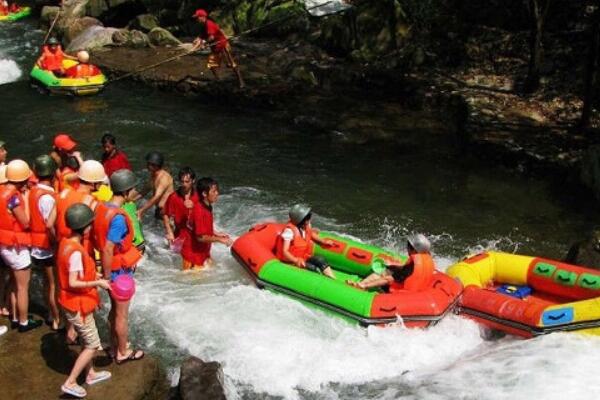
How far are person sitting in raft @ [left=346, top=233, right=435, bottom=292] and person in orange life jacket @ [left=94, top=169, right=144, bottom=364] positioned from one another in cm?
288

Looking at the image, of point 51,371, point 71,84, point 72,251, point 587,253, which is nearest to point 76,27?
point 71,84

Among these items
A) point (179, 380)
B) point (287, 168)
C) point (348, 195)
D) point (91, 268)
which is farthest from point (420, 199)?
point (91, 268)

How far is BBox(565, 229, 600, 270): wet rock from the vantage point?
27.6 feet

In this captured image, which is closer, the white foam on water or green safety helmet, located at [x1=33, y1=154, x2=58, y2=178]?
green safety helmet, located at [x1=33, y1=154, x2=58, y2=178]

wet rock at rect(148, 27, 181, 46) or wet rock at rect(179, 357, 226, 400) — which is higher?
wet rock at rect(148, 27, 181, 46)

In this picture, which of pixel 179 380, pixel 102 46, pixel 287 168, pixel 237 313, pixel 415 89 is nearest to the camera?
pixel 179 380

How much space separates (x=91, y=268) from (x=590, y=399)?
15.0ft

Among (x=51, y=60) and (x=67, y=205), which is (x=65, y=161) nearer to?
(x=67, y=205)

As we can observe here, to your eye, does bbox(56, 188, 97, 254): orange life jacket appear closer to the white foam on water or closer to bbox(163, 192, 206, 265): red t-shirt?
bbox(163, 192, 206, 265): red t-shirt

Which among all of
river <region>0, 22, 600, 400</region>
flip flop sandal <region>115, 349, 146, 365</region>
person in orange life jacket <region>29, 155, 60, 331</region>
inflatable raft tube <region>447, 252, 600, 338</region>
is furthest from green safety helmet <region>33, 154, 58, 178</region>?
inflatable raft tube <region>447, 252, 600, 338</region>

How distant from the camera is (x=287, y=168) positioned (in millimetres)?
12531

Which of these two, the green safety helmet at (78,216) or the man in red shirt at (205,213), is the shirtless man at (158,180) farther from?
the green safety helmet at (78,216)

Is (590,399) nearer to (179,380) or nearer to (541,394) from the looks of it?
(541,394)

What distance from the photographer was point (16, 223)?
5.96 m
